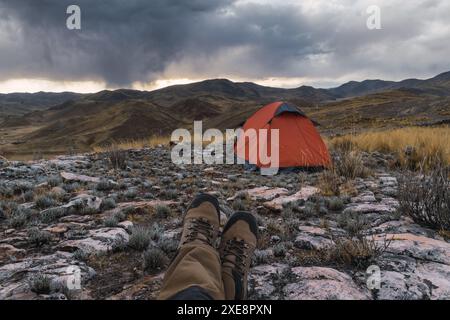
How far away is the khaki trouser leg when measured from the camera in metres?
2.26

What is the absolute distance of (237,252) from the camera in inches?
122

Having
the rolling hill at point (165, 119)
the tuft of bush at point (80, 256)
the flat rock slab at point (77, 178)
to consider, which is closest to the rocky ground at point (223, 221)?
the tuft of bush at point (80, 256)

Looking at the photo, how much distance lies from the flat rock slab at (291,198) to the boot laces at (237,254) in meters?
2.12

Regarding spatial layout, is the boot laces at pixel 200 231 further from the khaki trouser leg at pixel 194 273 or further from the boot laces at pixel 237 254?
the khaki trouser leg at pixel 194 273

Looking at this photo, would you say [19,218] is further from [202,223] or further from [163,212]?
[202,223]

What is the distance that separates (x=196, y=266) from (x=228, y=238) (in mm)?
917

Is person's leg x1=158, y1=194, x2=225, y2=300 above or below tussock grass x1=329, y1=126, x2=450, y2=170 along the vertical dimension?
below

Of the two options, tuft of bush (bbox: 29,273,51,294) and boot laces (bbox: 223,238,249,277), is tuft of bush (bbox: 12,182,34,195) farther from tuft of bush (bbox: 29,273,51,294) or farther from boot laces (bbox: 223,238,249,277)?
boot laces (bbox: 223,238,249,277)

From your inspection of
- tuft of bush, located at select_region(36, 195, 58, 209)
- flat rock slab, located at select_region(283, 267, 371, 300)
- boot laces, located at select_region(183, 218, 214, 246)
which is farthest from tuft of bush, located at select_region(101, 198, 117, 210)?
flat rock slab, located at select_region(283, 267, 371, 300)

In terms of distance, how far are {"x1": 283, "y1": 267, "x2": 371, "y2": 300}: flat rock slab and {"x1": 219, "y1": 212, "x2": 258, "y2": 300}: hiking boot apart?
0.41 m

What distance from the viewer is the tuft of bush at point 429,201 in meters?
4.08

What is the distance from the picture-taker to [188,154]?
1305 cm

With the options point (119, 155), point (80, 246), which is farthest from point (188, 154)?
point (80, 246)
